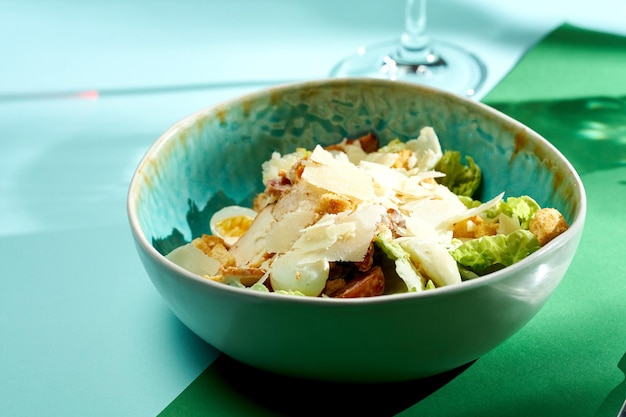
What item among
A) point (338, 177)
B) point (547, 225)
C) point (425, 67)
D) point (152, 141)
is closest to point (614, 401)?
point (547, 225)

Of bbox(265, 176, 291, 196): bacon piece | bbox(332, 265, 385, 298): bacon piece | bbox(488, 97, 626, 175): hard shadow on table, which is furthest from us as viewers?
bbox(488, 97, 626, 175): hard shadow on table

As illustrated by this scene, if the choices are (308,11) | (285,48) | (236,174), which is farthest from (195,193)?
(308,11)

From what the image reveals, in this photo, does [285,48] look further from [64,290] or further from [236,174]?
[64,290]

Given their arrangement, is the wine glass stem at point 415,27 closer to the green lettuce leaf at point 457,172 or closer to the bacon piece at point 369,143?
the bacon piece at point 369,143

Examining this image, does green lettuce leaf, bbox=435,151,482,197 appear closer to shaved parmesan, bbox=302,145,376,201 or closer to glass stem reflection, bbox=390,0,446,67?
shaved parmesan, bbox=302,145,376,201

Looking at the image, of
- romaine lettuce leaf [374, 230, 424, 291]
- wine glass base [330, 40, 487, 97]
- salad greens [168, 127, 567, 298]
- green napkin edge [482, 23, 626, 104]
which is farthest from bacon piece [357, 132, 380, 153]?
wine glass base [330, 40, 487, 97]

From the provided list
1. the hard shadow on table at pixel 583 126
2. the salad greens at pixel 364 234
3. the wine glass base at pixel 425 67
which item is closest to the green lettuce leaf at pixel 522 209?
the salad greens at pixel 364 234
